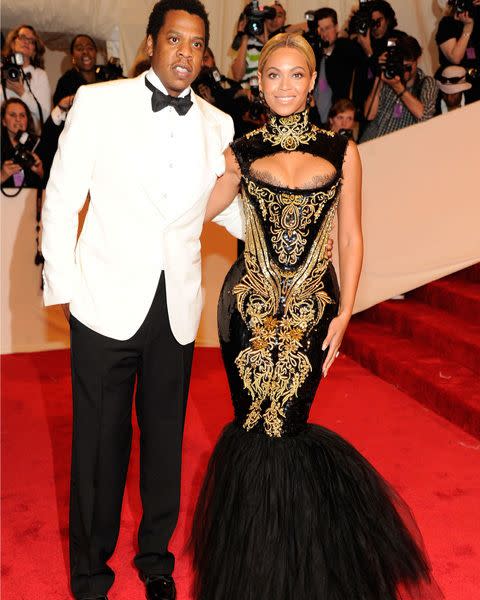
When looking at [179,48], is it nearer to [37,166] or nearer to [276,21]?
[37,166]

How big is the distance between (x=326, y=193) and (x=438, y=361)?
9.35 ft

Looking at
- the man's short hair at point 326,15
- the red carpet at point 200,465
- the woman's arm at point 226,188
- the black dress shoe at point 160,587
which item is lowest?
the red carpet at point 200,465

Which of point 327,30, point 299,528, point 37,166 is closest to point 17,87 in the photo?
point 37,166

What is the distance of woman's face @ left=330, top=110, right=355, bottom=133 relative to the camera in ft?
19.6

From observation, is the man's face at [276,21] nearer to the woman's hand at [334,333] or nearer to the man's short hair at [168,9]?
the man's short hair at [168,9]

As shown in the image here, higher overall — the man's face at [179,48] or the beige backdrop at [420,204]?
the man's face at [179,48]

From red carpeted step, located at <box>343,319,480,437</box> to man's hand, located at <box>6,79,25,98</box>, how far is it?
3.08 m

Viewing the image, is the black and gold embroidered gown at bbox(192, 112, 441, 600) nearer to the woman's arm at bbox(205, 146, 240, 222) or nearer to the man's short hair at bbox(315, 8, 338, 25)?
the woman's arm at bbox(205, 146, 240, 222)

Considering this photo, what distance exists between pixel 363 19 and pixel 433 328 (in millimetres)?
2424

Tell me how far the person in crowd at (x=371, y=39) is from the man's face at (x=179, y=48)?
4057 millimetres

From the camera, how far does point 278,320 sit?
2.60 metres

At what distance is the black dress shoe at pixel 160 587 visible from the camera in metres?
2.70

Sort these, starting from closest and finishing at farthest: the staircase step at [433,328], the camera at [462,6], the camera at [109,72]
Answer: the staircase step at [433,328] < the camera at [462,6] < the camera at [109,72]

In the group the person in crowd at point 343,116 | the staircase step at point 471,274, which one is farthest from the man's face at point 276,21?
the staircase step at point 471,274
